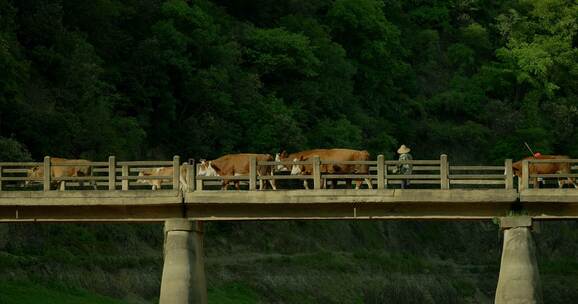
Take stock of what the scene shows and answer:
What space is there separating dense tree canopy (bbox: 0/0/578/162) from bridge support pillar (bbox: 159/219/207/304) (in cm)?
2185

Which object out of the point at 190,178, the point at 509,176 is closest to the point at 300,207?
the point at 190,178

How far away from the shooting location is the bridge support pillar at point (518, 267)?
56.9 meters

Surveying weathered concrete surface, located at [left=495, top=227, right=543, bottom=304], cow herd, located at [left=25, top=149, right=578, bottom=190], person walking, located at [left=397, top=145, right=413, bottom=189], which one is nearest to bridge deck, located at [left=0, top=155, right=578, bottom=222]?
cow herd, located at [left=25, top=149, right=578, bottom=190]

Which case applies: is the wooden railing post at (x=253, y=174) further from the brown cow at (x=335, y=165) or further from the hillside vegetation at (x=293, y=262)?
the hillside vegetation at (x=293, y=262)

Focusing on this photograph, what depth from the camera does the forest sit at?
81188mm

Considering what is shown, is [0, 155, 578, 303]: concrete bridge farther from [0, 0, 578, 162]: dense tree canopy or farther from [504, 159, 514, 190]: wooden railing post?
[0, 0, 578, 162]: dense tree canopy

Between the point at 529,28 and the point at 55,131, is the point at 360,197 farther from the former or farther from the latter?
the point at 529,28

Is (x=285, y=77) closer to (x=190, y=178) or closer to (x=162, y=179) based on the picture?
(x=162, y=179)

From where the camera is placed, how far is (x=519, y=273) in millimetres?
57062

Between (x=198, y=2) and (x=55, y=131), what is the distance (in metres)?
24.7

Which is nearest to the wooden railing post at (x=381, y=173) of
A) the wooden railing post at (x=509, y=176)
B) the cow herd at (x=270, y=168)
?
the cow herd at (x=270, y=168)

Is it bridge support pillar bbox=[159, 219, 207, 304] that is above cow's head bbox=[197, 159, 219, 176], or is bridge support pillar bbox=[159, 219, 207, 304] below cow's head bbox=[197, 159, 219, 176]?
below

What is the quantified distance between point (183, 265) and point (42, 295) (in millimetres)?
11490

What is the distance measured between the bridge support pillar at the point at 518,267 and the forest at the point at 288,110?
18165mm
